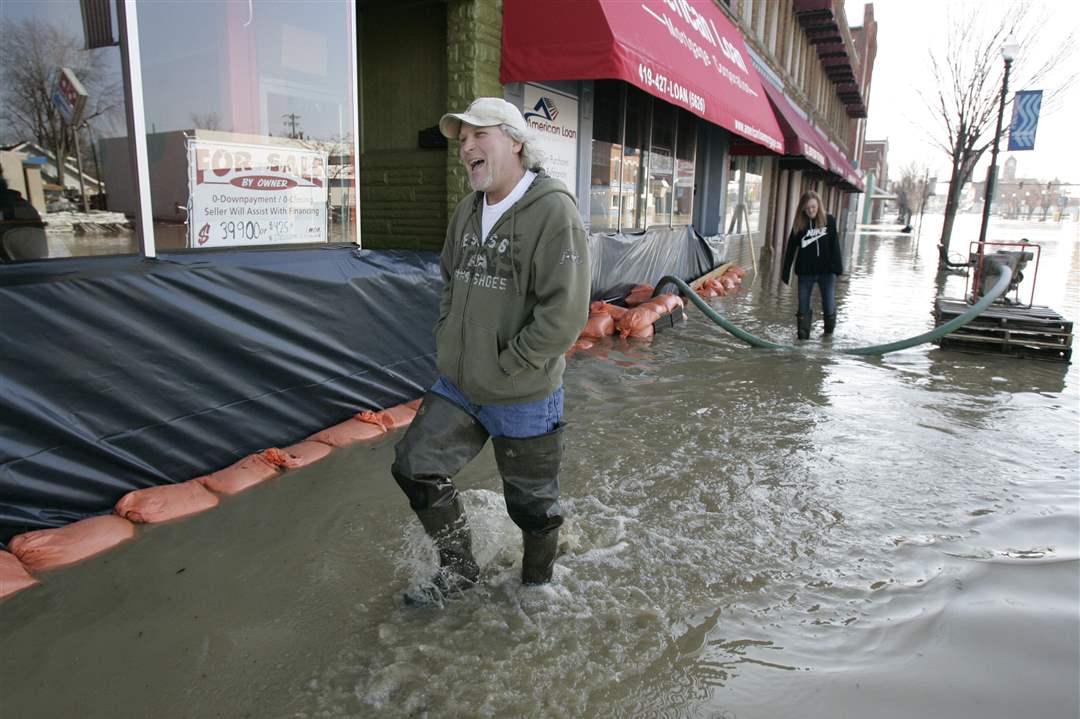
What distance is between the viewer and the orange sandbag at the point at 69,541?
10.1 feet

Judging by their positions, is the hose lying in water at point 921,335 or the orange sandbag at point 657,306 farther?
the orange sandbag at point 657,306

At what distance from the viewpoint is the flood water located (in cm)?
242

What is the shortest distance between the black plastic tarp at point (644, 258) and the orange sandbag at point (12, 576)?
5533mm

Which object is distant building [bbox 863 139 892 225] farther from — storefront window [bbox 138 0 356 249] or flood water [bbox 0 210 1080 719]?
flood water [bbox 0 210 1080 719]

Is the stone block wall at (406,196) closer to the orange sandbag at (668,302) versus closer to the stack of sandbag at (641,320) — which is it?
the stack of sandbag at (641,320)

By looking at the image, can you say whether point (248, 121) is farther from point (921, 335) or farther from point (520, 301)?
point (921, 335)

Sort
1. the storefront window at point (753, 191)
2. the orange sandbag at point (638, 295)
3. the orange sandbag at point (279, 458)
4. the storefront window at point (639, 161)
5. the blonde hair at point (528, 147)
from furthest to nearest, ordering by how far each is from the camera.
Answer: the storefront window at point (753, 191), the storefront window at point (639, 161), the orange sandbag at point (638, 295), the orange sandbag at point (279, 458), the blonde hair at point (528, 147)

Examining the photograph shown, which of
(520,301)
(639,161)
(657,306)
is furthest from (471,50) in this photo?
(639,161)

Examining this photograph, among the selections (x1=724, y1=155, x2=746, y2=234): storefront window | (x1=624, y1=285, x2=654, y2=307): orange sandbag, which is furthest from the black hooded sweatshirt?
(x1=724, y1=155, x2=746, y2=234): storefront window

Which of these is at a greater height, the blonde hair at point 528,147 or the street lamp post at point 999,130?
the street lamp post at point 999,130

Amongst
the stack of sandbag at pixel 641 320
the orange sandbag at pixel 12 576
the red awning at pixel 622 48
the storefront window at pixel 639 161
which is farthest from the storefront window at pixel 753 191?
the orange sandbag at pixel 12 576

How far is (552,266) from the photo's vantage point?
2455 mm

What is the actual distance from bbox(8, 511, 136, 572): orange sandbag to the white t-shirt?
2.26m

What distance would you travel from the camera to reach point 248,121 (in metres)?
5.09
